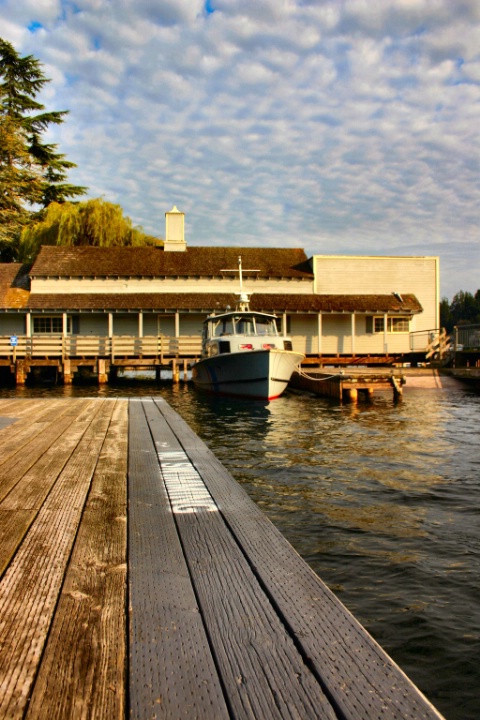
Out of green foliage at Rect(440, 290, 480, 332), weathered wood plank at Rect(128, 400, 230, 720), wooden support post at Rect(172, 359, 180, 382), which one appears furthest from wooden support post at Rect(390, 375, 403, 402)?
green foliage at Rect(440, 290, 480, 332)

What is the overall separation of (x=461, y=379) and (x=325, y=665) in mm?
24664

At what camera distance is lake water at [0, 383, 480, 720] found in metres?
3.55

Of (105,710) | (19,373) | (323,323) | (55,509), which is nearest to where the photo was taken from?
(105,710)

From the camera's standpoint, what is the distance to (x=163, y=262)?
3603 cm

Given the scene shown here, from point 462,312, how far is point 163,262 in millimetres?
125549

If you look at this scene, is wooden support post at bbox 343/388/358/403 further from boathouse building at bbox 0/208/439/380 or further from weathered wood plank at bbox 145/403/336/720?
weathered wood plank at bbox 145/403/336/720

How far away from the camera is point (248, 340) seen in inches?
824

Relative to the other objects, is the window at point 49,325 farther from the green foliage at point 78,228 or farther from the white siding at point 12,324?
the green foliage at point 78,228

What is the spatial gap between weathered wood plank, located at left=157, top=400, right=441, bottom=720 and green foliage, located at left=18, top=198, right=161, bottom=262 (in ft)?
137

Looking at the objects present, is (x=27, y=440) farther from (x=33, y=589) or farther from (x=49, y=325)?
(x=49, y=325)

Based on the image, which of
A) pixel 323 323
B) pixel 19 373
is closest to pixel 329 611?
pixel 19 373

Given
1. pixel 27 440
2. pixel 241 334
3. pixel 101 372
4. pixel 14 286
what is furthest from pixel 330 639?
pixel 14 286

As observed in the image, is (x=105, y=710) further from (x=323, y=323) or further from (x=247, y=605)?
(x=323, y=323)

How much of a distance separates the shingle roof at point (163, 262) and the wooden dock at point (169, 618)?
3061cm
